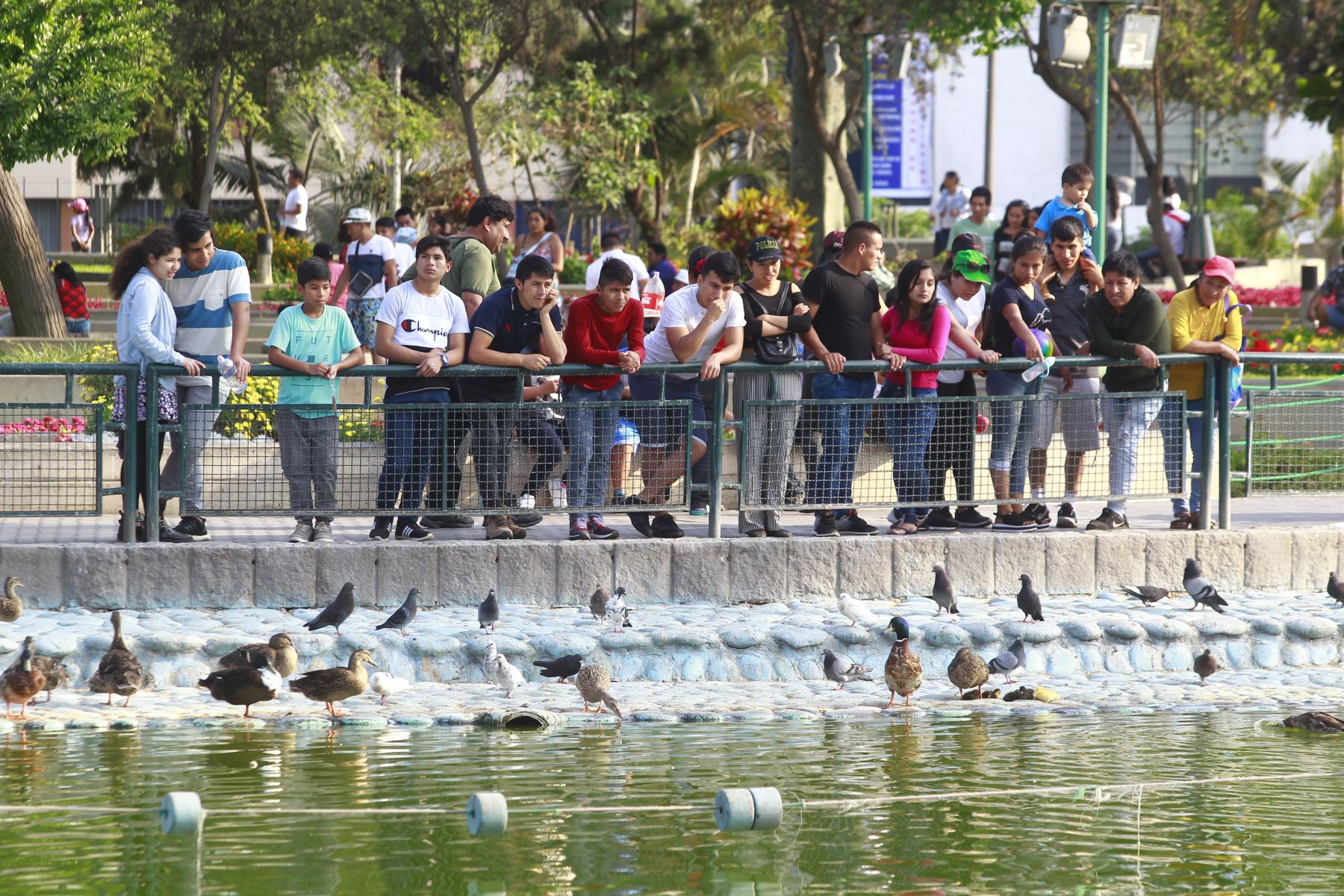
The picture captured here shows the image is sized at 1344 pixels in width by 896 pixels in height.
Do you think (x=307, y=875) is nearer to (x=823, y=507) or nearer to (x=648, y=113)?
(x=823, y=507)

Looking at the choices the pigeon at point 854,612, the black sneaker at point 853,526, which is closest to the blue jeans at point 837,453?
the black sneaker at point 853,526

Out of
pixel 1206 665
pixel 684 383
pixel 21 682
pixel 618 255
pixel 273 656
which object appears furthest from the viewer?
pixel 618 255

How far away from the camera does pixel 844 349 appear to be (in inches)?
412

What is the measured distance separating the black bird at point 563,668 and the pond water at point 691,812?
0.69 meters

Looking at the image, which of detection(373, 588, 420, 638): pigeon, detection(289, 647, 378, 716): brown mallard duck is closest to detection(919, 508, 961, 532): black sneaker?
detection(373, 588, 420, 638): pigeon

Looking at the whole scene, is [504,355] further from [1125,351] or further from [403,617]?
[1125,351]

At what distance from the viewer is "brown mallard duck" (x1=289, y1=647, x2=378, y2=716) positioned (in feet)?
26.2

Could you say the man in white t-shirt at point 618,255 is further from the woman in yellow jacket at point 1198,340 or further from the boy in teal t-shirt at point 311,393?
the woman in yellow jacket at point 1198,340

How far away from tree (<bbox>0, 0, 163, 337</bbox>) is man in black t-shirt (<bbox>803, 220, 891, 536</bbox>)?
10568 millimetres

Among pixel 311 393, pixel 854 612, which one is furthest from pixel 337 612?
pixel 854 612

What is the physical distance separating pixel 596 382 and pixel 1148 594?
11.1 ft

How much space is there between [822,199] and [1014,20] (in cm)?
579

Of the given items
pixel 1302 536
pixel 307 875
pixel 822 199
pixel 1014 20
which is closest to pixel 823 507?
pixel 1302 536

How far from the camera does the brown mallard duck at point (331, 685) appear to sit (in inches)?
314
